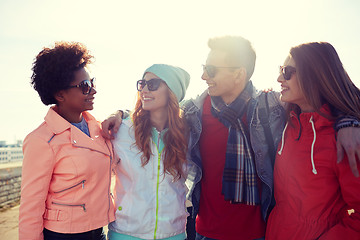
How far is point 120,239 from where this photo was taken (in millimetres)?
2520

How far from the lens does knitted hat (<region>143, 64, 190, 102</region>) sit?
2885 millimetres

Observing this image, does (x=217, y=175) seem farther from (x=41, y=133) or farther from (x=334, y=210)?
(x=41, y=133)

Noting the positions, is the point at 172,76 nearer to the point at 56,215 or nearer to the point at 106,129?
the point at 106,129

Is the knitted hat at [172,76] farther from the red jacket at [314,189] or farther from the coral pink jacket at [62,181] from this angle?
the red jacket at [314,189]

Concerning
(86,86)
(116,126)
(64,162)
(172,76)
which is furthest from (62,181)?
(172,76)

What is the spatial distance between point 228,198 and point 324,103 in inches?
43.4

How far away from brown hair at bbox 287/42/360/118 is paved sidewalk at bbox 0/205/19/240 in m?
6.34

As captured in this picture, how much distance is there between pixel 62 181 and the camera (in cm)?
231

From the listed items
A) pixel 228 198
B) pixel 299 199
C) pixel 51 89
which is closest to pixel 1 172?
pixel 51 89

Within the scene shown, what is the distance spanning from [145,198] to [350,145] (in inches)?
62.6

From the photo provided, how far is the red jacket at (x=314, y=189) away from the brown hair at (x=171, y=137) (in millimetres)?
863

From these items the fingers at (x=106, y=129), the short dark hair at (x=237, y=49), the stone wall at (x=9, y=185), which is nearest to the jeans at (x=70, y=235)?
the fingers at (x=106, y=129)

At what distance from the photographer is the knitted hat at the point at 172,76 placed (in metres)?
2.88

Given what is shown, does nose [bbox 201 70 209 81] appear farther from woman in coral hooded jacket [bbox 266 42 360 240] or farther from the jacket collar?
the jacket collar
